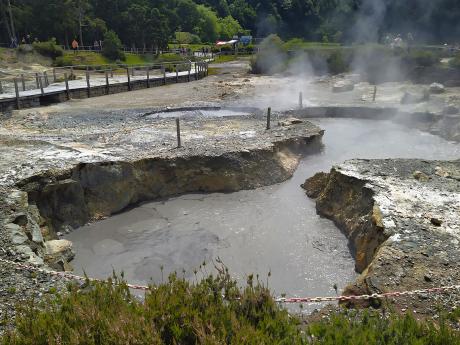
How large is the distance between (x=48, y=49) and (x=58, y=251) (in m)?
29.0

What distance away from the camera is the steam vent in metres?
4.01

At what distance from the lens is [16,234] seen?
7.11 meters

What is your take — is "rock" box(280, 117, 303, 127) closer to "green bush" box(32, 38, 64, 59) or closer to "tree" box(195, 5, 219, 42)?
"green bush" box(32, 38, 64, 59)

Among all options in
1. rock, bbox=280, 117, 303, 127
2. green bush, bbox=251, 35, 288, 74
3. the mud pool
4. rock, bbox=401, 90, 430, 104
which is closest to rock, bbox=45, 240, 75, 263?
the mud pool

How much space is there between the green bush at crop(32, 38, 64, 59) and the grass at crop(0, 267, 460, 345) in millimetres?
32903

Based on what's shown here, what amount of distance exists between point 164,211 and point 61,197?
2388 mm

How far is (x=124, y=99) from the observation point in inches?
853

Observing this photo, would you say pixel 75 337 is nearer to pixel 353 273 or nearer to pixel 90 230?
pixel 353 273

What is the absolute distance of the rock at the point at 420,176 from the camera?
9.55 metres

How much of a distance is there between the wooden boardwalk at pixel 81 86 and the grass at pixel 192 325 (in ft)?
53.2

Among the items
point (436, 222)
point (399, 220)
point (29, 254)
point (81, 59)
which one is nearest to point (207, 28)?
point (81, 59)

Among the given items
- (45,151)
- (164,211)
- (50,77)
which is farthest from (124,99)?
(164,211)

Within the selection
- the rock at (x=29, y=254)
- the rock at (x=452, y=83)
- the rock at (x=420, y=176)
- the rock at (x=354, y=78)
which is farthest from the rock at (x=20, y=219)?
the rock at (x=354, y=78)

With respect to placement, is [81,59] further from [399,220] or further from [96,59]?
[399,220]
